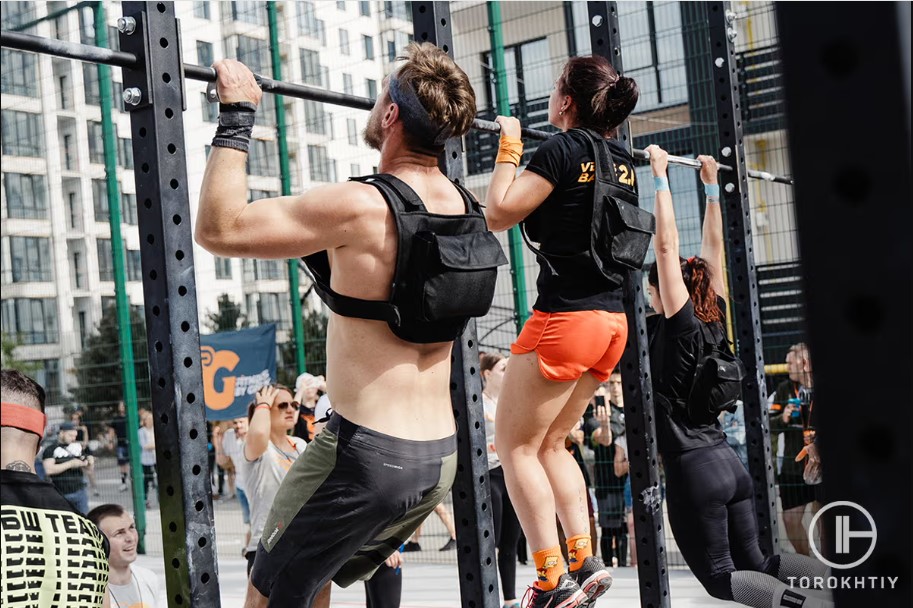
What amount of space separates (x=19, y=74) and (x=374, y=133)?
81.0 ft

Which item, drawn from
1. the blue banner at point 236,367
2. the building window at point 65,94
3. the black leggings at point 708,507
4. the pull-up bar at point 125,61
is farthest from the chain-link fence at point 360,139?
the pull-up bar at point 125,61

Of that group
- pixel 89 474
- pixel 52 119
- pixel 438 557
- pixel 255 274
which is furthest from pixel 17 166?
pixel 438 557

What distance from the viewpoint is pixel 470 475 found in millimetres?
2879

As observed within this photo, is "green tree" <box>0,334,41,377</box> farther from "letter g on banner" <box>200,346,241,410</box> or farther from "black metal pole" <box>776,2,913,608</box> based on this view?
"black metal pole" <box>776,2,913,608</box>

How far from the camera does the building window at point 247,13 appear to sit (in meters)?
10.8

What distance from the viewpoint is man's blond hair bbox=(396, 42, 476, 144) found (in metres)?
2.29

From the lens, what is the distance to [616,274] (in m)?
3.15

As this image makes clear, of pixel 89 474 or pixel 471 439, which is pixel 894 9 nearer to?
pixel 471 439

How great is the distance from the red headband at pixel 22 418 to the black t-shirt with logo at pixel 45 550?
15 centimetres

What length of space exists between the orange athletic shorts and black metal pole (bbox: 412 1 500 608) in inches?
9.0

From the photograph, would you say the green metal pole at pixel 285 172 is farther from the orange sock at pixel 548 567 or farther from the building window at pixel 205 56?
the orange sock at pixel 548 567

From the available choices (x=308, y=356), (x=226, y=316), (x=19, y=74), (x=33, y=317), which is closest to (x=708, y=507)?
(x=308, y=356)

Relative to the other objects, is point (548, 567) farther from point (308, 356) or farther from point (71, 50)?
point (308, 356)

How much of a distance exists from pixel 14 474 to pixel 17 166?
19.9m
